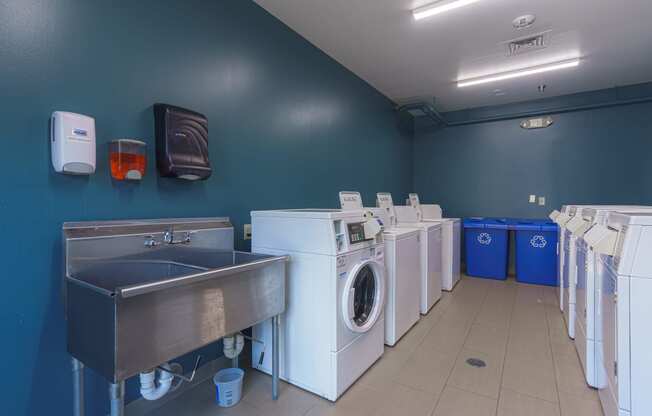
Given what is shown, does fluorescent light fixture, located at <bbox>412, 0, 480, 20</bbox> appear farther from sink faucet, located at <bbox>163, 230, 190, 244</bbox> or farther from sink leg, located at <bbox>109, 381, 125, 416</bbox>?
sink leg, located at <bbox>109, 381, 125, 416</bbox>

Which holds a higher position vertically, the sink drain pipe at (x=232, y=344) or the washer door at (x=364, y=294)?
the washer door at (x=364, y=294)

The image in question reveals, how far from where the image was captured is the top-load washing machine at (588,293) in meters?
1.81

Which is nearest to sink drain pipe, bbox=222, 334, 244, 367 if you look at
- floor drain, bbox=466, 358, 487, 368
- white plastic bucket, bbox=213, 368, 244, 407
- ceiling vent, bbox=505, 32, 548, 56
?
white plastic bucket, bbox=213, 368, 244, 407

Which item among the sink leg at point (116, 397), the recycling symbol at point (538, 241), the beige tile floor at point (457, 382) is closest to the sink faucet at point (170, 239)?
the sink leg at point (116, 397)

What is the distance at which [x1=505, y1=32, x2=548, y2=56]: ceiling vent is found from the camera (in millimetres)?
2918

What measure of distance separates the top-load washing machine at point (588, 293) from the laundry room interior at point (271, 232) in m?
0.02

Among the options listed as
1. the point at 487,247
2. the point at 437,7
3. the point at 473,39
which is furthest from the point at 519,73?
the point at 487,247

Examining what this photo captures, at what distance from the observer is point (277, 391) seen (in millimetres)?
1868

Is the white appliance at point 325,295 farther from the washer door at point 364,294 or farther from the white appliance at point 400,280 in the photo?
the white appliance at point 400,280

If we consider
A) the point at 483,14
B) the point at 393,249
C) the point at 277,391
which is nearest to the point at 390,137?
the point at 483,14

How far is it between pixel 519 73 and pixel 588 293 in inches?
112

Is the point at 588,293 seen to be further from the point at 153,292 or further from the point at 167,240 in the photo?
the point at 167,240

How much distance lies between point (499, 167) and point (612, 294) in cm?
403

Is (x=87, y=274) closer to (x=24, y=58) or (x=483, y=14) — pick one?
(x=24, y=58)
